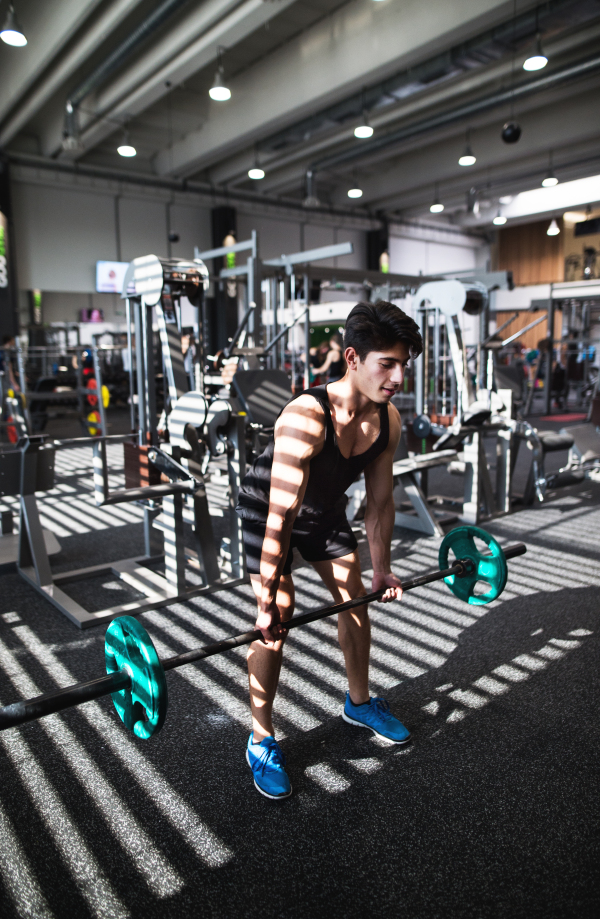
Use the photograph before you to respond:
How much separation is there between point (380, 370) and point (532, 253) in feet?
60.6

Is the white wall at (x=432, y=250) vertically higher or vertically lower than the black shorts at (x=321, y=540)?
higher

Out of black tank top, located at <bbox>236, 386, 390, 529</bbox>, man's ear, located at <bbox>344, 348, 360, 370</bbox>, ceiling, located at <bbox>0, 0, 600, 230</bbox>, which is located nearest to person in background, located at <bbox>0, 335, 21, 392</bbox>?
ceiling, located at <bbox>0, 0, 600, 230</bbox>

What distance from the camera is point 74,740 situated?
6.51 feet

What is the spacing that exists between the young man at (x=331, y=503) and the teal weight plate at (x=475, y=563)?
1.08 ft

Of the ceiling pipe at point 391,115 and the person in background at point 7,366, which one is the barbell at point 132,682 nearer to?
the person in background at point 7,366

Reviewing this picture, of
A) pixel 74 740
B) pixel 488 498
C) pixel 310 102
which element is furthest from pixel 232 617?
pixel 310 102

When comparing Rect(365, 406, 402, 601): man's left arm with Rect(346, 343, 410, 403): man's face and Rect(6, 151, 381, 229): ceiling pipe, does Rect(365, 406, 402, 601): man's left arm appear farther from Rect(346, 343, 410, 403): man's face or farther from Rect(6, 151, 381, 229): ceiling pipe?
Rect(6, 151, 381, 229): ceiling pipe

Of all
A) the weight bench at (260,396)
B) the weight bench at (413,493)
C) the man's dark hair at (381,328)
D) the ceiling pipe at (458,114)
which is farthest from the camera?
the ceiling pipe at (458,114)

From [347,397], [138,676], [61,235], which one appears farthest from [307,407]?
[61,235]

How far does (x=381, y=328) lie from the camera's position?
151 cm

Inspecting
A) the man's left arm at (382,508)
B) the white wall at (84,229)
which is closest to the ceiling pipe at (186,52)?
the white wall at (84,229)

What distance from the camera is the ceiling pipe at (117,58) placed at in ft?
20.2

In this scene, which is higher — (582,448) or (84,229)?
(84,229)

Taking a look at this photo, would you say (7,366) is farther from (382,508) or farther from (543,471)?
(382,508)
